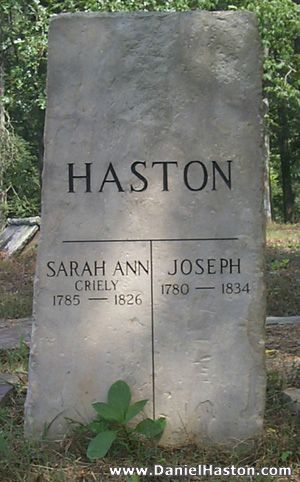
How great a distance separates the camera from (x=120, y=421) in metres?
3.03

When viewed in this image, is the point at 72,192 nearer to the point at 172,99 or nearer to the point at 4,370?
the point at 172,99

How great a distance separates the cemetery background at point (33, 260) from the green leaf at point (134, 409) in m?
0.16

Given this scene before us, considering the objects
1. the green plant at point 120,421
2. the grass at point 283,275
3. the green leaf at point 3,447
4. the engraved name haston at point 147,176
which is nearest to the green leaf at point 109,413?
the green plant at point 120,421

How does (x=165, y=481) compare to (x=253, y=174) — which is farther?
(x=253, y=174)

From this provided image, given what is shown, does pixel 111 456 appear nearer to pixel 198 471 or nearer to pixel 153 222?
pixel 198 471

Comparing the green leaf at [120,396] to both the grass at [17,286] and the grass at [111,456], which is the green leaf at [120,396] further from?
the grass at [17,286]

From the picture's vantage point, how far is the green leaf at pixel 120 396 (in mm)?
3068

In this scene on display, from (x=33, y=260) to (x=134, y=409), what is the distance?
24.5 ft

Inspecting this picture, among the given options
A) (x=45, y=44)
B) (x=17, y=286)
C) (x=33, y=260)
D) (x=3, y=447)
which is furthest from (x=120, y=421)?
(x=45, y=44)

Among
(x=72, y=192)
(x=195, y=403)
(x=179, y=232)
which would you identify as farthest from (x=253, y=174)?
(x=195, y=403)

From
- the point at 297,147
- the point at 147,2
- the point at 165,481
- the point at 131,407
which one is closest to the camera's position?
the point at 165,481

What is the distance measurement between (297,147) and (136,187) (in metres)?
23.0

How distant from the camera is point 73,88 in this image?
10.6 feet

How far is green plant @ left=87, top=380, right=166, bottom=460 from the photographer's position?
3.03m
